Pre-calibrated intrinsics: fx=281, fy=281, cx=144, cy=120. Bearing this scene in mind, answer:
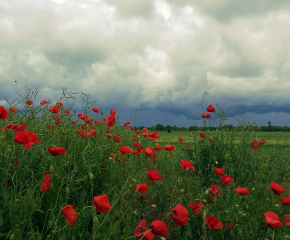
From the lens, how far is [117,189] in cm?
279

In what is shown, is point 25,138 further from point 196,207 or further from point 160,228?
point 196,207

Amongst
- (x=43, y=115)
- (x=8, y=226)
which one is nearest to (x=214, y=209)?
(x=8, y=226)

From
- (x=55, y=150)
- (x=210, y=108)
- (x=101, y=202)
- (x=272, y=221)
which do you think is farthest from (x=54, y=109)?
(x=272, y=221)

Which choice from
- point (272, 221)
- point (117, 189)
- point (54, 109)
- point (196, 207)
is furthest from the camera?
point (54, 109)

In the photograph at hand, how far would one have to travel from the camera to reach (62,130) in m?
3.07

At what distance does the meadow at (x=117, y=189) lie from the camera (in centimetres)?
192

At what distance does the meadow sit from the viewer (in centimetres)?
192

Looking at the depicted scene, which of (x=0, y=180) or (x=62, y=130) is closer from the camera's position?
(x=0, y=180)

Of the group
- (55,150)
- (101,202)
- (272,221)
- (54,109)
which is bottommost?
(272,221)

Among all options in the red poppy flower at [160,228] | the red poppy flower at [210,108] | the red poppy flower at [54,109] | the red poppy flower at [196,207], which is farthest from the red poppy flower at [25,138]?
the red poppy flower at [210,108]

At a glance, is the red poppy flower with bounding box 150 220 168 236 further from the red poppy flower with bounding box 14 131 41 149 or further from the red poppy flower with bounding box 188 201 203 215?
the red poppy flower with bounding box 14 131 41 149

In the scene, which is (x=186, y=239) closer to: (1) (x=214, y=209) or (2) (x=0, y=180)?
(1) (x=214, y=209)

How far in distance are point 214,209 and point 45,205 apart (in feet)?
4.81

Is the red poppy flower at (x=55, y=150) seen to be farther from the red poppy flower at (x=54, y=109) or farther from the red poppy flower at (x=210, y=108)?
the red poppy flower at (x=210, y=108)
